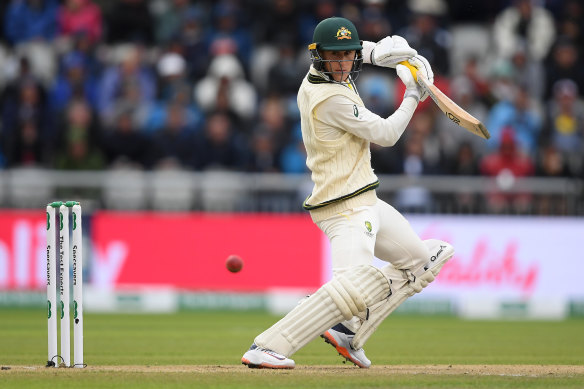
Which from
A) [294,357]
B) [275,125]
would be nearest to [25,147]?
[275,125]

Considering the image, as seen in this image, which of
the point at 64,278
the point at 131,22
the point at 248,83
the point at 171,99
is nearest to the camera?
the point at 64,278

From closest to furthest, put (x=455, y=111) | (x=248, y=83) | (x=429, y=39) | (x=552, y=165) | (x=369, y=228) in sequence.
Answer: (x=369, y=228)
(x=455, y=111)
(x=552, y=165)
(x=429, y=39)
(x=248, y=83)

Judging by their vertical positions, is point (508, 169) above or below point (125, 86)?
below

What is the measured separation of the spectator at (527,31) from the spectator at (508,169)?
2.22 metres

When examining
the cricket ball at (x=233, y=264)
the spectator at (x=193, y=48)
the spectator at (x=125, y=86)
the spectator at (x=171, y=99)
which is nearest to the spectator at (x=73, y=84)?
the spectator at (x=125, y=86)

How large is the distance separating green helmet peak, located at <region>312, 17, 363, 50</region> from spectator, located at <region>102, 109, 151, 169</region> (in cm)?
792

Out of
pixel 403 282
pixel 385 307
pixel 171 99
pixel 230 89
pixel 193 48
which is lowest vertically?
pixel 385 307

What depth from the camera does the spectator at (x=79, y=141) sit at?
46.4 feet

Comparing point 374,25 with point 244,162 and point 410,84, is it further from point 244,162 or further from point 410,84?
point 410,84

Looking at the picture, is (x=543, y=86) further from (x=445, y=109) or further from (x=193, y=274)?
A: (x=445, y=109)

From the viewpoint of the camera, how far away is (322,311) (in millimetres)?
6633

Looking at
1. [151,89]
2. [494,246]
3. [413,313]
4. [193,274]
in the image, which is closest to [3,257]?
[193,274]

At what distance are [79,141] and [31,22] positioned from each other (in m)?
2.99

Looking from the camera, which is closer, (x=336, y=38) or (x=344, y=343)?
(x=336, y=38)
